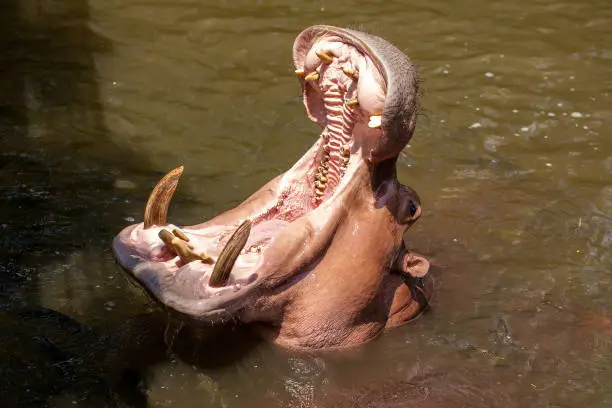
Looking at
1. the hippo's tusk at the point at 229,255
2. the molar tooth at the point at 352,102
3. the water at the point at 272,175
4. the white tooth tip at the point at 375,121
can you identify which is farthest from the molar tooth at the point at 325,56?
the water at the point at 272,175

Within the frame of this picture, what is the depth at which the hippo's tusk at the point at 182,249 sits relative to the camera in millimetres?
4367

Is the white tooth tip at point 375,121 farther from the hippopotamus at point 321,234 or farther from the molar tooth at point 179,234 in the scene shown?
the molar tooth at point 179,234

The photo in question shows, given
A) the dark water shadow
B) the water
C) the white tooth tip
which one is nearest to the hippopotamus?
the white tooth tip

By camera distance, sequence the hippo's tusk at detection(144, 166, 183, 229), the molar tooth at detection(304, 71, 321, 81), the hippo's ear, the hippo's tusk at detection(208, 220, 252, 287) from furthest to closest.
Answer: the hippo's ear < the molar tooth at detection(304, 71, 321, 81) < the hippo's tusk at detection(144, 166, 183, 229) < the hippo's tusk at detection(208, 220, 252, 287)

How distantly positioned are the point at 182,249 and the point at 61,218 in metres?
1.88

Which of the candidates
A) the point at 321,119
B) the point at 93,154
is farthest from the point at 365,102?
the point at 93,154

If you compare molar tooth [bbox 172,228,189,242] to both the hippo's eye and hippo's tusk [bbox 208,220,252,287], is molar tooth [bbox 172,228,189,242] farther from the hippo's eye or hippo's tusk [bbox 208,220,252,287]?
the hippo's eye

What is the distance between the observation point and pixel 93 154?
682 cm

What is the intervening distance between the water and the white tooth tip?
1.18m

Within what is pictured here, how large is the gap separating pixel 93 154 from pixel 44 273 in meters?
1.63

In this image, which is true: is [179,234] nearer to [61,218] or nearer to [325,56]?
[325,56]

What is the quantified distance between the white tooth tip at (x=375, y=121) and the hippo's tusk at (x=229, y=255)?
2.26 ft

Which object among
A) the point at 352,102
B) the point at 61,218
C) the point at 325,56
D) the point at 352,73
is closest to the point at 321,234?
the point at 352,102

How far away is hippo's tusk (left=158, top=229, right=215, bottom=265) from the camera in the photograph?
14.3ft
